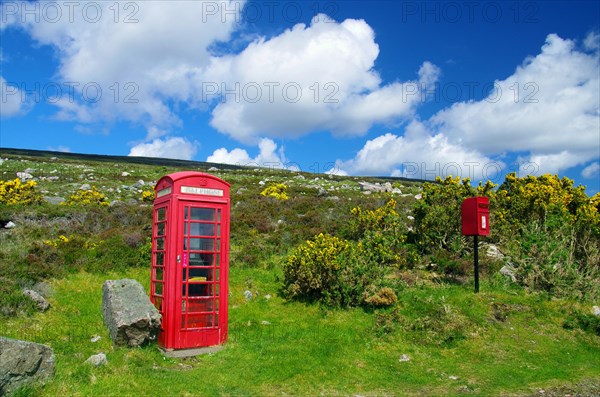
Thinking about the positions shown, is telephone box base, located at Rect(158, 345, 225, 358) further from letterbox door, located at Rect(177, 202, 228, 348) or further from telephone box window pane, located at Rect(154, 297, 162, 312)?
telephone box window pane, located at Rect(154, 297, 162, 312)

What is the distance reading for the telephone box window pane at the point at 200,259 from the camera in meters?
10.3

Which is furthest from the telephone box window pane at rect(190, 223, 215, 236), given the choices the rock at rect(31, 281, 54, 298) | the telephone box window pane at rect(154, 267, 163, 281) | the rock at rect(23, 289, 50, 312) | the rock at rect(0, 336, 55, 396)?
the rock at rect(31, 281, 54, 298)

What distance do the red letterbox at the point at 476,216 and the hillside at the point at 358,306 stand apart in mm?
1676

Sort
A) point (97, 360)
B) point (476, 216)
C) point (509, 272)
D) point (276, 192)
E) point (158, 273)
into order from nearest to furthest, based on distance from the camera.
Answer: point (97, 360) → point (158, 273) → point (476, 216) → point (509, 272) → point (276, 192)

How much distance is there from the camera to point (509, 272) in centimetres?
1498

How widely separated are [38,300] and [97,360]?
4409 millimetres

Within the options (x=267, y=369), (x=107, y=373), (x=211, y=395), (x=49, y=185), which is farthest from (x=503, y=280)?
(x=49, y=185)

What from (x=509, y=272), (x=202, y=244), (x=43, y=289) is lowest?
(x=43, y=289)

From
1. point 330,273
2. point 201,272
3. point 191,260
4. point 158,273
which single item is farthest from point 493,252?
point 158,273

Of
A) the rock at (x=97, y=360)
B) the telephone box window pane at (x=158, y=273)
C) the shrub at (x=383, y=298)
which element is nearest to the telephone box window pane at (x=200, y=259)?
the telephone box window pane at (x=158, y=273)

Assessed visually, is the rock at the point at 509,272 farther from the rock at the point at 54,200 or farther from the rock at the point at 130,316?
the rock at the point at 54,200

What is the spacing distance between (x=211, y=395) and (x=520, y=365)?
623cm

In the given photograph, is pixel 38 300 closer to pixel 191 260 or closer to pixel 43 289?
pixel 43 289

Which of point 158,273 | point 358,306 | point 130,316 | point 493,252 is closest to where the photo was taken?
point 130,316
